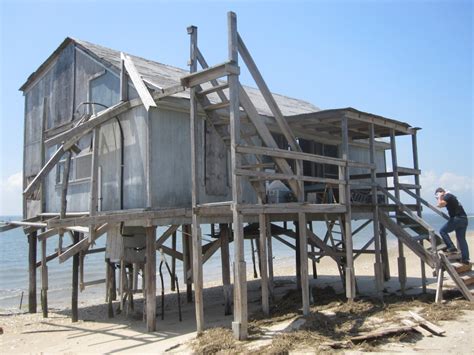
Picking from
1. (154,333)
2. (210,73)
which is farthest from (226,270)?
(210,73)

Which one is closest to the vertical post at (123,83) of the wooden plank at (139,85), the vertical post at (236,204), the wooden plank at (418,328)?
the wooden plank at (139,85)

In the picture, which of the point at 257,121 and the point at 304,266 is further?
the point at 304,266

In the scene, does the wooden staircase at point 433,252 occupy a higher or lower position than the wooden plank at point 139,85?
lower

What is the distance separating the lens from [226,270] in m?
12.3

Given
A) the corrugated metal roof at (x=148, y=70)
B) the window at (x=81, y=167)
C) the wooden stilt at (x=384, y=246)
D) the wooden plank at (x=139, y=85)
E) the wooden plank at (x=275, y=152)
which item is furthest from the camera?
the wooden stilt at (x=384, y=246)

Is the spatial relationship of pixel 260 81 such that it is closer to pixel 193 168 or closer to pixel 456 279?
pixel 193 168

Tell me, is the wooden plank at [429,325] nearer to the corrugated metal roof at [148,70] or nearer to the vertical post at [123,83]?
the corrugated metal roof at [148,70]

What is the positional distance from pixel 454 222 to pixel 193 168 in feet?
22.0

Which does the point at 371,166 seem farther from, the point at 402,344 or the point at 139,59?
the point at 139,59

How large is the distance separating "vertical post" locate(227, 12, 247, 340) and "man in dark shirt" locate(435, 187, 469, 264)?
5.86 m

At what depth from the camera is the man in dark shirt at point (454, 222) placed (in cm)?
1162

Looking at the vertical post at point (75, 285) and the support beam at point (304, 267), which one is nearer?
the support beam at point (304, 267)

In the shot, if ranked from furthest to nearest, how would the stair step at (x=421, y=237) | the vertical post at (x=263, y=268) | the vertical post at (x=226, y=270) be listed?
1. the vertical post at (x=226, y=270)
2. the stair step at (x=421, y=237)
3. the vertical post at (x=263, y=268)

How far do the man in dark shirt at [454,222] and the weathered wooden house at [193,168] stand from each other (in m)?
0.47
